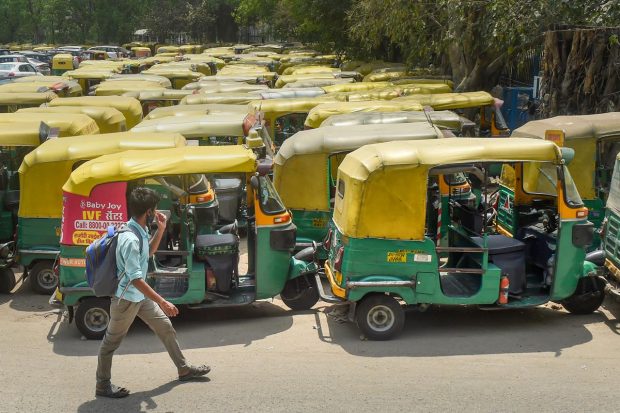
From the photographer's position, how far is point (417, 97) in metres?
17.2

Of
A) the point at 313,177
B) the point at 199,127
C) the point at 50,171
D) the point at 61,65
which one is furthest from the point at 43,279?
the point at 61,65

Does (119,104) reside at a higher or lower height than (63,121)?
lower

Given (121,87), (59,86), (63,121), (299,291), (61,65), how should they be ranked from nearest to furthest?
(299,291) < (63,121) < (59,86) < (121,87) < (61,65)

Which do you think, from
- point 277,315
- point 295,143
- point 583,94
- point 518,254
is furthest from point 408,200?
point 583,94

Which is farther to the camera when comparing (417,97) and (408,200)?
(417,97)

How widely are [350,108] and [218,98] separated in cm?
426

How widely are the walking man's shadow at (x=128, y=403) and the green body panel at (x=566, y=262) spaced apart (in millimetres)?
3915

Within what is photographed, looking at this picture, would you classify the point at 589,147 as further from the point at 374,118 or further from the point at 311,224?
the point at 311,224

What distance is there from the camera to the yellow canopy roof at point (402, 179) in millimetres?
8031

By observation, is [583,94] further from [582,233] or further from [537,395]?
[537,395]

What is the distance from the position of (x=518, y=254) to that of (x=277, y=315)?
2.60 meters

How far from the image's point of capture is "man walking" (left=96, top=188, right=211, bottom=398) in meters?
6.28

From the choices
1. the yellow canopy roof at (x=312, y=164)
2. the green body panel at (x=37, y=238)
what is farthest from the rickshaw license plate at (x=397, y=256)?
the green body panel at (x=37, y=238)

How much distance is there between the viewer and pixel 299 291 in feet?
30.2
